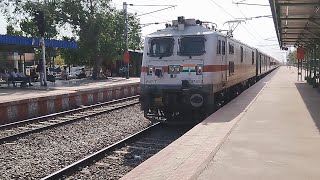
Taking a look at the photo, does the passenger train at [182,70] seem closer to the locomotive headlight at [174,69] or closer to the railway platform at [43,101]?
the locomotive headlight at [174,69]

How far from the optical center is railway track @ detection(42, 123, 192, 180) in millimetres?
7260

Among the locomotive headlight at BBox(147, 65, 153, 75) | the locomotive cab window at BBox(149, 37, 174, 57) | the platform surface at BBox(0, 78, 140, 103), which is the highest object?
the locomotive cab window at BBox(149, 37, 174, 57)

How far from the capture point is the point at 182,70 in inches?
453

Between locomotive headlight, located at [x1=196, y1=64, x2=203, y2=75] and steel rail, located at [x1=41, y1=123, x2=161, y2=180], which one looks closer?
steel rail, located at [x1=41, y1=123, x2=161, y2=180]

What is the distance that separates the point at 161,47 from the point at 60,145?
14.7 feet

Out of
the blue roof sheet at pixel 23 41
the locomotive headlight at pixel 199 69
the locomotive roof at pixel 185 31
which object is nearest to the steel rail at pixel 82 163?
the locomotive headlight at pixel 199 69

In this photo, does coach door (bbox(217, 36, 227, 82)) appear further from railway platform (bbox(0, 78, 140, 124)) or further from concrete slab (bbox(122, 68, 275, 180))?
railway platform (bbox(0, 78, 140, 124))

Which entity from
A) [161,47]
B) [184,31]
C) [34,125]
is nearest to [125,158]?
[161,47]

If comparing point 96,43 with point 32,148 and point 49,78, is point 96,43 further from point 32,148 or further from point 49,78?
point 32,148

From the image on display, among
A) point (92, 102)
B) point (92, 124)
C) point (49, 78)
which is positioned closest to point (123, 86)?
point (92, 102)

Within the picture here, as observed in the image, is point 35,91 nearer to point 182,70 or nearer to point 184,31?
point 184,31

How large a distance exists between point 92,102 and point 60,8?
17.7 metres

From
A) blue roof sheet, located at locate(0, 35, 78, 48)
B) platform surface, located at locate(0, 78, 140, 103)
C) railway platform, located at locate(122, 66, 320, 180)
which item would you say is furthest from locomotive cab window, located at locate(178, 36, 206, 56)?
blue roof sheet, located at locate(0, 35, 78, 48)

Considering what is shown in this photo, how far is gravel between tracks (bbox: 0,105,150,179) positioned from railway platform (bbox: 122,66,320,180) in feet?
8.18
